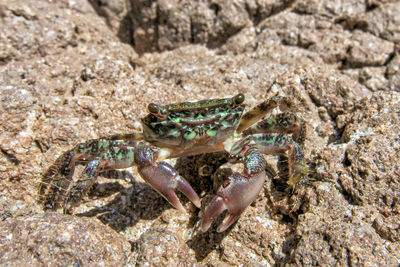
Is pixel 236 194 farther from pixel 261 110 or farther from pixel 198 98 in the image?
pixel 198 98

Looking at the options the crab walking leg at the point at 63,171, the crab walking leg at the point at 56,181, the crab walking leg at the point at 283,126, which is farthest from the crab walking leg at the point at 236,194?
the crab walking leg at the point at 56,181

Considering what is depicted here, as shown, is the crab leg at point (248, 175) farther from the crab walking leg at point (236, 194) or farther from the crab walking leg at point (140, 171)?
the crab walking leg at point (140, 171)

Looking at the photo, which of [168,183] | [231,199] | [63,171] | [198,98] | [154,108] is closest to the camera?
[231,199]

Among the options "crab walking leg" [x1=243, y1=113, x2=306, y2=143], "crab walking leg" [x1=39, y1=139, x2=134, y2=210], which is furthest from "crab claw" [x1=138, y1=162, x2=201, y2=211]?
"crab walking leg" [x1=243, y1=113, x2=306, y2=143]

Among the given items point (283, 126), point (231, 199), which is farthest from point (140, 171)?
point (283, 126)

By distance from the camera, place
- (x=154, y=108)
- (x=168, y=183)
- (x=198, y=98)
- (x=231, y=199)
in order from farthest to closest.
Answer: (x=198, y=98) → (x=154, y=108) → (x=168, y=183) → (x=231, y=199)

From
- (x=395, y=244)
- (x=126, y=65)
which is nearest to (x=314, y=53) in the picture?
(x=126, y=65)

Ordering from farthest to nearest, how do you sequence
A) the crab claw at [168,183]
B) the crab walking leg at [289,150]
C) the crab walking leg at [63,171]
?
the crab walking leg at [63,171] < the crab walking leg at [289,150] < the crab claw at [168,183]

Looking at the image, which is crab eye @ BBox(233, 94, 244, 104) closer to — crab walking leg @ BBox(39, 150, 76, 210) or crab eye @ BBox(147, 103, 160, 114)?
crab eye @ BBox(147, 103, 160, 114)
